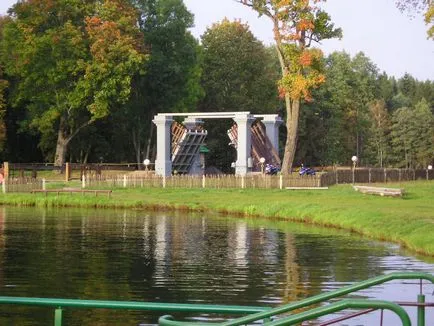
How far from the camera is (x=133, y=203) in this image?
153 ft

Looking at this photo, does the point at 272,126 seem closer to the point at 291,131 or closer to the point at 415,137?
the point at 291,131

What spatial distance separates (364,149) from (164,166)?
182 feet

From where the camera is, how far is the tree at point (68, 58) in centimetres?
6900

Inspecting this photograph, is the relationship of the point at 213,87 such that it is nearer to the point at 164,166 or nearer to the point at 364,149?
the point at 164,166

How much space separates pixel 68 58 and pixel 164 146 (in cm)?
1186

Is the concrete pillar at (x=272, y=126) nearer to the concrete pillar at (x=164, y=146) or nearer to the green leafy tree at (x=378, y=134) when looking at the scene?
the concrete pillar at (x=164, y=146)

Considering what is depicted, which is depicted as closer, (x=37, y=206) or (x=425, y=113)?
(x=37, y=206)

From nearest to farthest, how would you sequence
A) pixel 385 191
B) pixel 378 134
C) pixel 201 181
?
pixel 385 191, pixel 201 181, pixel 378 134

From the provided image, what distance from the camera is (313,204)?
4103cm

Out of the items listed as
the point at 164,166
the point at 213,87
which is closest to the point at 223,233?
the point at 164,166

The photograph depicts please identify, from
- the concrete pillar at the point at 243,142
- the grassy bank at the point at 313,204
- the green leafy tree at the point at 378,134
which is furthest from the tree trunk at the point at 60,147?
the green leafy tree at the point at 378,134

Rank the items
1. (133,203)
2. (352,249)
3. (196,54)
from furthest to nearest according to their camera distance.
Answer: (196,54) < (133,203) < (352,249)

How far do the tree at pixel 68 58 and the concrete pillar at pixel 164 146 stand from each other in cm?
589

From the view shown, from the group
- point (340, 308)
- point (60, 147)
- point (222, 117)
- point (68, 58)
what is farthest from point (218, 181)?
point (340, 308)
